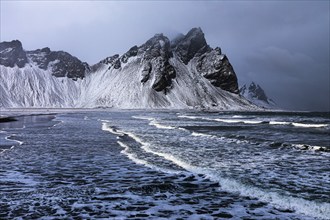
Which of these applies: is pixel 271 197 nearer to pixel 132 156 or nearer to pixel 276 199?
pixel 276 199

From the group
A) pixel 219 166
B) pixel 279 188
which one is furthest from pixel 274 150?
pixel 279 188

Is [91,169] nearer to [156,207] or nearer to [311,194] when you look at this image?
[156,207]

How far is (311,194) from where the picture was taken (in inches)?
521

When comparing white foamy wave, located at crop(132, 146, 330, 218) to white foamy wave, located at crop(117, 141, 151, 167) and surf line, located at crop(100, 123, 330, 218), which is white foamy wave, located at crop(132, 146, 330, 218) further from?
white foamy wave, located at crop(117, 141, 151, 167)

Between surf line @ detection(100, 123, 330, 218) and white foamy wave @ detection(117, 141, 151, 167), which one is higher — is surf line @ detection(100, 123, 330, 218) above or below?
above

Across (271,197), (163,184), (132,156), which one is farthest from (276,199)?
(132,156)

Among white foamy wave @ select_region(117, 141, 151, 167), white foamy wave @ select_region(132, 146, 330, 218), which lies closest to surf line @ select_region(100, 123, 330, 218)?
white foamy wave @ select_region(132, 146, 330, 218)

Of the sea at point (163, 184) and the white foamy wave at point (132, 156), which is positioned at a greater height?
the sea at point (163, 184)

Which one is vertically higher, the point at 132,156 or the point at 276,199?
the point at 276,199

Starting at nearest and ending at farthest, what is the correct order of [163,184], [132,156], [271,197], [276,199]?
[276,199] → [271,197] → [163,184] → [132,156]

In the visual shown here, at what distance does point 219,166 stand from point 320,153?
991 centimetres

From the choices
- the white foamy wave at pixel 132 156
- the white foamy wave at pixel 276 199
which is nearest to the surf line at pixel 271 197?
the white foamy wave at pixel 276 199

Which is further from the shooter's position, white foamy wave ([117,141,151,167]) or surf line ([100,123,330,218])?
white foamy wave ([117,141,151,167])

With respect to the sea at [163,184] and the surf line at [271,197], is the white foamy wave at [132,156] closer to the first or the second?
the sea at [163,184]
